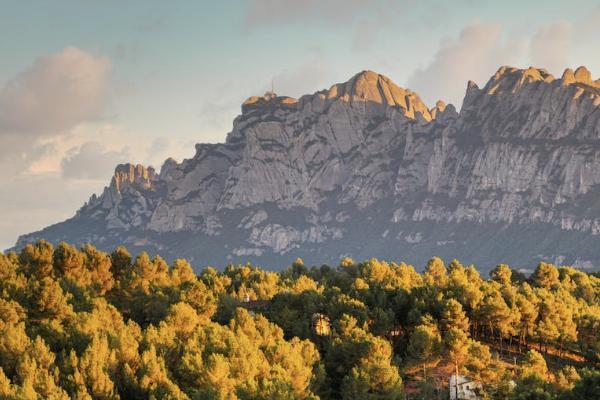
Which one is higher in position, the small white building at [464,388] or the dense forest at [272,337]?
the dense forest at [272,337]

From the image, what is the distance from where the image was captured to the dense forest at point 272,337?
77.6 meters

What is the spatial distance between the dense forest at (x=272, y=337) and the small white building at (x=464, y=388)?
142 cm

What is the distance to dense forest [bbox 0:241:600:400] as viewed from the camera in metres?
77.6

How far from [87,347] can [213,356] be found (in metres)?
14.4

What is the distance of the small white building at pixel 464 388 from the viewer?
9478 centimetres

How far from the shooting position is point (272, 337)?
98.9 metres

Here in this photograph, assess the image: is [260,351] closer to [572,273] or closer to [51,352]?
[51,352]

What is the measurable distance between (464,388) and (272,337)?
27.7 m

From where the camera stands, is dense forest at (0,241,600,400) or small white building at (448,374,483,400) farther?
small white building at (448,374,483,400)

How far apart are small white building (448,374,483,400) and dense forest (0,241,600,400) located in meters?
1.42

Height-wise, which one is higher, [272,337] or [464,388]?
[272,337]

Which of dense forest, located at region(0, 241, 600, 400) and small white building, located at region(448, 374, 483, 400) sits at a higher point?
dense forest, located at region(0, 241, 600, 400)

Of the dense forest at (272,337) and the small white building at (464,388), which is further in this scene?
the small white building at (464,388)

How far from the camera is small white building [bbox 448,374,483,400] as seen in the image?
9478 centimetres
